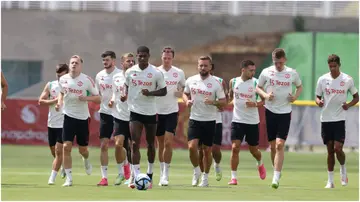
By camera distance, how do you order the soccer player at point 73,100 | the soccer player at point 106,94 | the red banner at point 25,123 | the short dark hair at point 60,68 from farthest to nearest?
the red banner at point 25,123, the soccer player at point 106,94, the short dark hair at point 60,68, the soccer player at point 73,100

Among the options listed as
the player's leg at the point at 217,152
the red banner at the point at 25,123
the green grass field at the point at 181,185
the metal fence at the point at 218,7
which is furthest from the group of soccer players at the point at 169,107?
the metal fence at the point at 218,7

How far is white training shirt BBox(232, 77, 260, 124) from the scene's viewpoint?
2288cm

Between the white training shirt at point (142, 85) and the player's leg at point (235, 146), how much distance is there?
8.27 ft

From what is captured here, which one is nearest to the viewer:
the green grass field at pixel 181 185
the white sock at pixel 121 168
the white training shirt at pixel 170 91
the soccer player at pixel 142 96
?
the green grass field at pixel 181 185

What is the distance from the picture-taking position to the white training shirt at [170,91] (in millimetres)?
22047

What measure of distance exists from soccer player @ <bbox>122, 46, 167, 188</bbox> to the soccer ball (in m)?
0.34

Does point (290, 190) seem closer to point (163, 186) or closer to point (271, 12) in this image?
point (163, 186)

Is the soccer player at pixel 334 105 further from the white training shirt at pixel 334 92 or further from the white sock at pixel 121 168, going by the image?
the white sock at pixel 121 168

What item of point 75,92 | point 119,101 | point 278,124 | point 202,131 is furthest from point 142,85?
point 278,124

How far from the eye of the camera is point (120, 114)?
2211 cm

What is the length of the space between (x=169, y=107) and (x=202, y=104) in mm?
648

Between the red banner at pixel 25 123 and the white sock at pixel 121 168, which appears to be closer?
the white sock at pixel 121 168

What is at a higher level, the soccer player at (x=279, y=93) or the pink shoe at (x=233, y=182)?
the soccer player at (x=279, y=93)

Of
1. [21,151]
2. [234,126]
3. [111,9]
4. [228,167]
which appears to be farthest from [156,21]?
[234,126]
